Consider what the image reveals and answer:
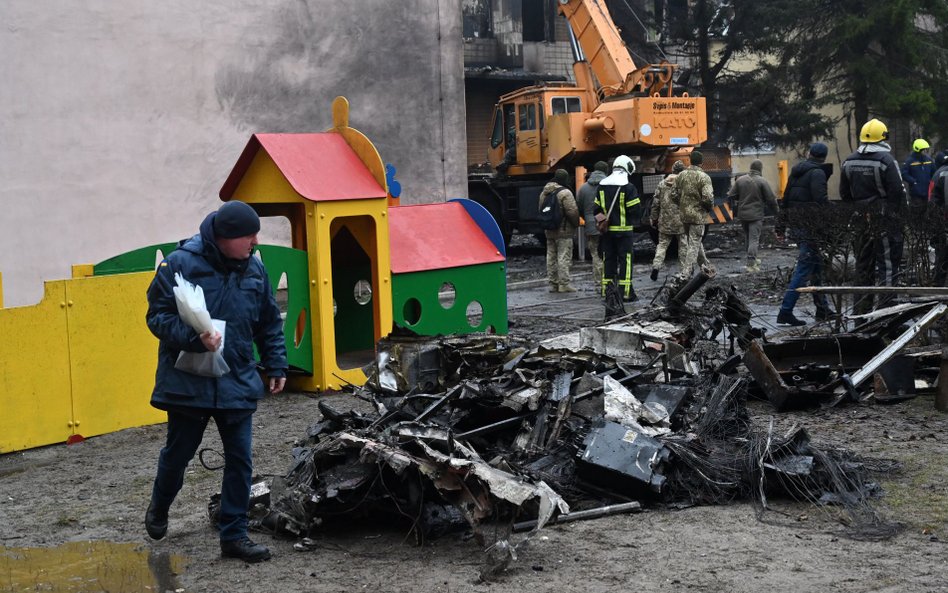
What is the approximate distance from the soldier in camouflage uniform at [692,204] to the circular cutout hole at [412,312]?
566cm

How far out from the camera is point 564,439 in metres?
6.49

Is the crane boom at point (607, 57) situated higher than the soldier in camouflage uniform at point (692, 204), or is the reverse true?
the crane boom at point (607, 57)

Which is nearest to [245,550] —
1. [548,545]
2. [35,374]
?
[548,545]

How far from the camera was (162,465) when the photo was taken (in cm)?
544

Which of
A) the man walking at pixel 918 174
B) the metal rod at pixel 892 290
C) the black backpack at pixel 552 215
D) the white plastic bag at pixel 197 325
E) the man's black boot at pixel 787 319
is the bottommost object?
the man's black boot at pixel 787 319

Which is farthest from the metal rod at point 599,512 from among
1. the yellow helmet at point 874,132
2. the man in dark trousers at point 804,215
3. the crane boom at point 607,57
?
the crane boom at point 607,57

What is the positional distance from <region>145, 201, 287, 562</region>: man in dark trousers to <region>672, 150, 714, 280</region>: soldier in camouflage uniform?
1077cm

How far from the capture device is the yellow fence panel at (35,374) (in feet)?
25.1

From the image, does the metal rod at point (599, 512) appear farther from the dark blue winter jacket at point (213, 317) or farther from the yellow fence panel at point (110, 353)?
the yellow fence panel at point (110, 353)

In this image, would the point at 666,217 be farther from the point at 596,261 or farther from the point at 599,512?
the point at 599,512

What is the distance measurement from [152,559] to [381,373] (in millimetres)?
2960

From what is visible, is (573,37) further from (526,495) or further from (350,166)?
(526,495)

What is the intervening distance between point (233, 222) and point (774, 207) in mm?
13945

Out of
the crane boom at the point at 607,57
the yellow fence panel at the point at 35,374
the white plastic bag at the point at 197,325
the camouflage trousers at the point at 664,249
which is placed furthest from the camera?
the crane boom at the point at 607,57
